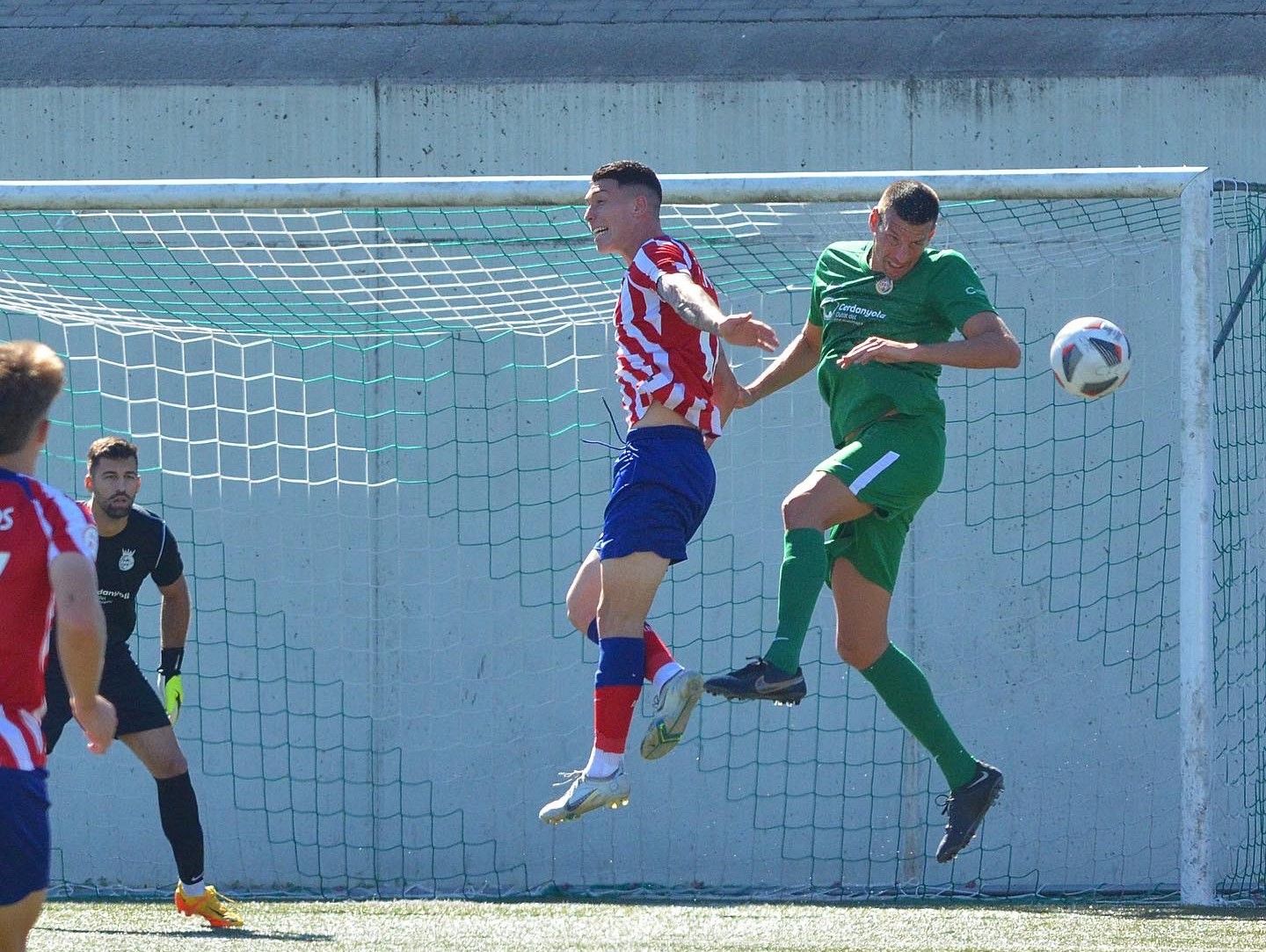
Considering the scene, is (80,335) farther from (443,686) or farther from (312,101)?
→ (443,686)

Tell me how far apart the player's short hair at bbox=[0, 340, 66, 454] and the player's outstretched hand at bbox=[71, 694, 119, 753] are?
1.66 feet

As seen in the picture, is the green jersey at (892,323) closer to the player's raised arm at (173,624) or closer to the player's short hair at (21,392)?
the player's short hair at (21,392)

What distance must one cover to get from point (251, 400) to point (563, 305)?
5.72 ft

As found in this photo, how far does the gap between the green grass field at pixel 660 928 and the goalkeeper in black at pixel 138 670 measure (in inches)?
10.8

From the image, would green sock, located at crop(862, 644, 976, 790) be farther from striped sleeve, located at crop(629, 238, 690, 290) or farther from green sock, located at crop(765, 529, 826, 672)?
striped sleeve, located at crop(629, 238, 690, 290)

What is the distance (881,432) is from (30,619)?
2.68m

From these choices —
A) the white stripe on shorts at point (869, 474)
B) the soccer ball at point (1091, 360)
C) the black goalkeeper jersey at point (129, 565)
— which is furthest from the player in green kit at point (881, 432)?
the black goalkeeper jersey at point (129, 565)

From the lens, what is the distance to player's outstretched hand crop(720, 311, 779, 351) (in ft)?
14.4

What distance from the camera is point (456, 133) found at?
8.84 metres

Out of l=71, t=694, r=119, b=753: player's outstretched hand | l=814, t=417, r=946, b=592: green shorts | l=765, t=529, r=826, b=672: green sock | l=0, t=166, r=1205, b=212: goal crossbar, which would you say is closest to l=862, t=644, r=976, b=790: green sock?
l=814, t=417, r=946, b=592: green shorts

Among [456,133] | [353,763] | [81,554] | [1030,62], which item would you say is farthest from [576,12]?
[81,554]

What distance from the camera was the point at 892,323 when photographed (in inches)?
205

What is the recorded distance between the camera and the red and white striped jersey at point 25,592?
3.28 m

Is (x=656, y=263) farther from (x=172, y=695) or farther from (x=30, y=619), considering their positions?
(x=172, y=695)
